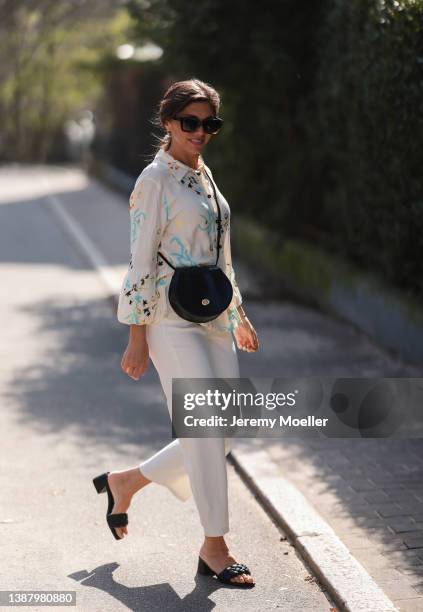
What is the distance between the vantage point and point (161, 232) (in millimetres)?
4512

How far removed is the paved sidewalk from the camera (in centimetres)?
495

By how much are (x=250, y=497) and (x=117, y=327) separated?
491 centimetres

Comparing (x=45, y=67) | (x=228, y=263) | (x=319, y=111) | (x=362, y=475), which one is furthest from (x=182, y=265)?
(x=45, y=67)

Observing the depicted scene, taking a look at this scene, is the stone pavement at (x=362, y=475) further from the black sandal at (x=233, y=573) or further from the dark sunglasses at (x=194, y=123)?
the dark sunglasses at (x=194, y=123)

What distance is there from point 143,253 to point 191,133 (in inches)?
20.1

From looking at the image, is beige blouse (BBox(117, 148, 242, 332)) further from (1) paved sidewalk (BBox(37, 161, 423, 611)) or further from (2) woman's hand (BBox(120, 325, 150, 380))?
(1) paved sidewalk (BBox(37, 161, 423, 611))

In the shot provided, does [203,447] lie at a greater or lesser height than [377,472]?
greater

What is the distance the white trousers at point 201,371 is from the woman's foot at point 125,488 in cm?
39

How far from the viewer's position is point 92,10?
45938mm

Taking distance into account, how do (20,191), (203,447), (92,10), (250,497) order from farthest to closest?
(92,10) < (20,191) < (250,497) < (203,447)

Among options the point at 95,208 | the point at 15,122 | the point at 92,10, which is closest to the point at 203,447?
the point at 95,208

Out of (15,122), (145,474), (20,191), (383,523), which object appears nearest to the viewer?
(145,474)

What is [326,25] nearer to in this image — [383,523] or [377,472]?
[377,472]

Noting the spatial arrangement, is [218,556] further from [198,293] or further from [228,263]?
[228,263]
